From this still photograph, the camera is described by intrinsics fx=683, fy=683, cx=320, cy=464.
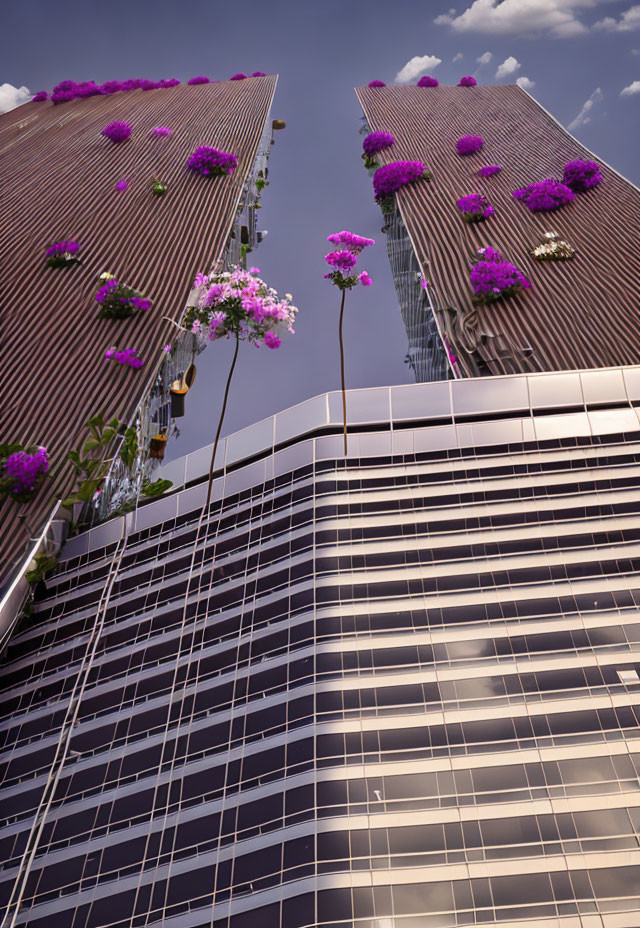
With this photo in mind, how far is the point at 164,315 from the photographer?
32812 millimetres

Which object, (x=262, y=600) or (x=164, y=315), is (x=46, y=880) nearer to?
(x=262, y=600)

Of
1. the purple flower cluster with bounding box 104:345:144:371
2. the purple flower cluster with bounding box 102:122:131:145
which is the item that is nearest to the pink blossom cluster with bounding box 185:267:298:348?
the purple flower cluster with bounding box 104:345:144:371

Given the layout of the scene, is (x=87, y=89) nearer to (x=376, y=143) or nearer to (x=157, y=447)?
(x=376, y=143)

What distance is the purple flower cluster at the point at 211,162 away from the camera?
157 ft

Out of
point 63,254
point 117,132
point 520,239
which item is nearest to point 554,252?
point 520,239

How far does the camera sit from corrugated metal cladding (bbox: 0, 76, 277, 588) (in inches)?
1102

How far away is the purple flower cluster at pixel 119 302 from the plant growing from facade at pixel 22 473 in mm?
10665

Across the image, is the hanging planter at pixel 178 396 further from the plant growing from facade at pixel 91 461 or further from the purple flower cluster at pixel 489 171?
the purple flower cluster at pixel 489 171

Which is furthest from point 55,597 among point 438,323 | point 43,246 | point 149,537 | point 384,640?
point 43,246

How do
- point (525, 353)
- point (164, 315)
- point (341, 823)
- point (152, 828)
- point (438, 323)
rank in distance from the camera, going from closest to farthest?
point (341, 823) < point (152, 828) < point (525, 353) < point (438, 323) < point (164, 315)

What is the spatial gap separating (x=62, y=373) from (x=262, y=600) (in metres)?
16.1

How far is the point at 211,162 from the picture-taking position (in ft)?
157

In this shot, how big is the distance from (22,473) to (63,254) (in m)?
19.6

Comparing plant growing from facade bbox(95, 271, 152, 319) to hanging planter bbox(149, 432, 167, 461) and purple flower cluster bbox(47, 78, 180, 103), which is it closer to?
hanging planter bbox(149, 432, 167, 461)
